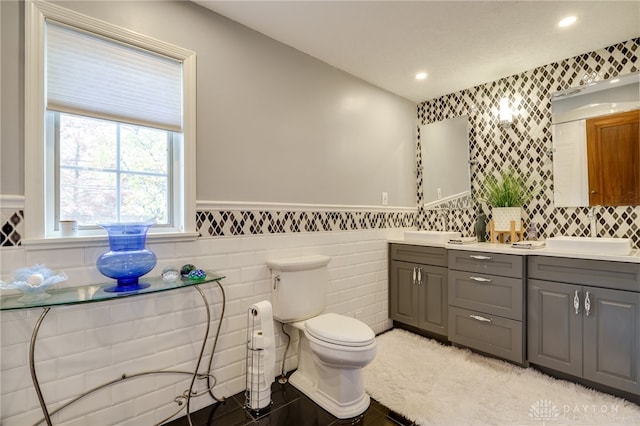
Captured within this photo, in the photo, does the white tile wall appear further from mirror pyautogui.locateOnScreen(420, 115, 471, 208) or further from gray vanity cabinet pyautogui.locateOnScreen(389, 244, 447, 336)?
mirror pyautogui.locateOnScreen(420, 115, 471, 208)

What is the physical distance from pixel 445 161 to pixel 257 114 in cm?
209

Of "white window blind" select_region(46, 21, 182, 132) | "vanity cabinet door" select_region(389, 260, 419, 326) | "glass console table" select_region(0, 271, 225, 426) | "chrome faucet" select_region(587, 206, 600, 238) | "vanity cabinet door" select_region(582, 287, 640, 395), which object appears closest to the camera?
"glass console table" select_region(0, 271, 225, 426)

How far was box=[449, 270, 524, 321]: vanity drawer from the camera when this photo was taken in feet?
7.51

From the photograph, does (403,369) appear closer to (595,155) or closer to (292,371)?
(292,371)

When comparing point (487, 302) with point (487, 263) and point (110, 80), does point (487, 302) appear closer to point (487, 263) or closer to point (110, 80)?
point (487, 263)

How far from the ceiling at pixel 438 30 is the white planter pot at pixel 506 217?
1.22m

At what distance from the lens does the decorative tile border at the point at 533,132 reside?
2320 mm

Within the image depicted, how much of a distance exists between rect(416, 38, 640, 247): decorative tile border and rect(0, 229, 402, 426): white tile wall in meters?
1.93

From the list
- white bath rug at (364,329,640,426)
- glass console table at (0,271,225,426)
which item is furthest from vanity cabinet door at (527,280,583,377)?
glass console table at (0,271,225,426)

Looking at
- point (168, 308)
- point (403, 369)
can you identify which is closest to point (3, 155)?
point (168, 308)

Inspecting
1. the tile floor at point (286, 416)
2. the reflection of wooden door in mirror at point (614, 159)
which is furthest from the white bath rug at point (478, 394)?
the reflection of wooden door in mirror at point (614, 159)

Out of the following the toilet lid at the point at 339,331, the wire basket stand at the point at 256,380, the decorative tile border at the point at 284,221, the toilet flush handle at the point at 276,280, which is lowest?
the wire basket stand at the point at 256,380

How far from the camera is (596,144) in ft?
7.96

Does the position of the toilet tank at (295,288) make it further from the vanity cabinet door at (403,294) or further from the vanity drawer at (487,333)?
the vanity drawer at (487,333)
